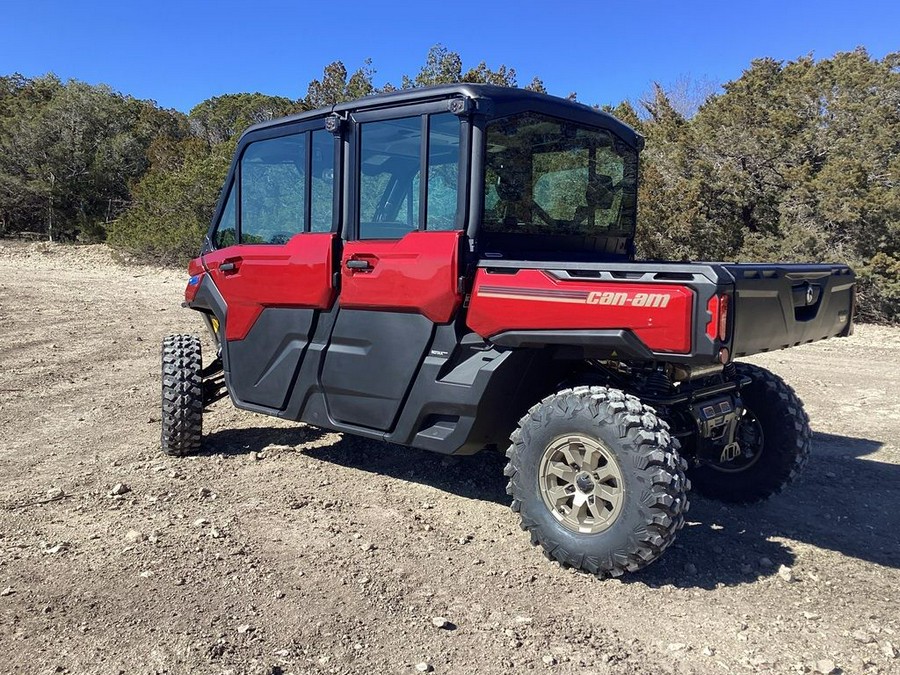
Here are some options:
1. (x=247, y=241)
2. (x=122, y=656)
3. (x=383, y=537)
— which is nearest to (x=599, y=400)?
(x=383, y=537)

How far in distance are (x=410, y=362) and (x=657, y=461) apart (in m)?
1.47

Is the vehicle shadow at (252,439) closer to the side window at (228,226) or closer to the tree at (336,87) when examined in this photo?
the side window at (228,226)

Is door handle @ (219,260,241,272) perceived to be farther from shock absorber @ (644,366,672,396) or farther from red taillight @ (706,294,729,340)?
red taillight @ (706,294,729,340)

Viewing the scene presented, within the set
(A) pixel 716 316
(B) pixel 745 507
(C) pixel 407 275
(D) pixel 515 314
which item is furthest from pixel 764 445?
(C) pixel 407 275

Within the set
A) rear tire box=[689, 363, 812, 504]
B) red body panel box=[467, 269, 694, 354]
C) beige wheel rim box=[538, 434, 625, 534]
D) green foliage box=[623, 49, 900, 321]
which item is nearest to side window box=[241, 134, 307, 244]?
red body panel box=[467, 269, 694, 354]

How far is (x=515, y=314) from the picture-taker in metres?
3.63

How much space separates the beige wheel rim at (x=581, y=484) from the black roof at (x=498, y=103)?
5.67ft

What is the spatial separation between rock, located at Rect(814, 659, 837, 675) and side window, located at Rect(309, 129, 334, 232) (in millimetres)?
3278

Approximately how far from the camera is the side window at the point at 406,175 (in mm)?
3918

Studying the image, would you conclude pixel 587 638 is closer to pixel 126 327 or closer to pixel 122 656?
pixel 122 656

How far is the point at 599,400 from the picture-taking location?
344 cm

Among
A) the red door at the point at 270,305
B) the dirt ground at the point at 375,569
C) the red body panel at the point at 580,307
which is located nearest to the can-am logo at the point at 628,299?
the red body panel at the point at 580,307

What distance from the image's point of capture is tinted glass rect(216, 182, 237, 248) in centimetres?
528

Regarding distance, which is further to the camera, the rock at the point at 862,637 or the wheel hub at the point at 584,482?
the wheel hub at the point at 584,482
